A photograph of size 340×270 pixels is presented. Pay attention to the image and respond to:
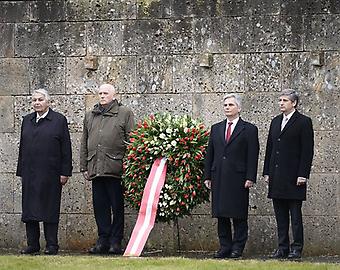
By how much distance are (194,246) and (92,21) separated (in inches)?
112

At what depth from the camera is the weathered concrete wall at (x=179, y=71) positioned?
12.4 m

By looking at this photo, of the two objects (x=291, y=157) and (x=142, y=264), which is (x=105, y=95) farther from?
(x=142, y=264)

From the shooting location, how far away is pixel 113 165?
1212cm

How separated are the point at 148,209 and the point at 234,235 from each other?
0.96 meters

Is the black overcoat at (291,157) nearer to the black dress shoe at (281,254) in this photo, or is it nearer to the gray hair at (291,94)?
the gray hair at (291,94)

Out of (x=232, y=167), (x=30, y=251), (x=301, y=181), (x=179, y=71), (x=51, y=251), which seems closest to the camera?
(x=301, y=181)

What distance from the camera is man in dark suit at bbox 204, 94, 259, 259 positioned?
38.2 ft

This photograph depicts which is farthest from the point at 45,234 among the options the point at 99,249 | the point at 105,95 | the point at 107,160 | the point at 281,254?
the point at 281,254

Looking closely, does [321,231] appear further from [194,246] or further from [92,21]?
[92,21]

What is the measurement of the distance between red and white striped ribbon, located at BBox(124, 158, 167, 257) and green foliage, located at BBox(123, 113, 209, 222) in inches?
2.2

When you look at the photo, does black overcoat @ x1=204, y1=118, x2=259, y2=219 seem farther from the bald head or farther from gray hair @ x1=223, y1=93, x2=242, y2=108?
the bald head

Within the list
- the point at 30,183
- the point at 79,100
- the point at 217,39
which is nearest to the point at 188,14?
the point at 217,39

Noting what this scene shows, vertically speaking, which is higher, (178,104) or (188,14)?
(188,14)

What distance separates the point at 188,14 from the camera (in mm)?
12641
